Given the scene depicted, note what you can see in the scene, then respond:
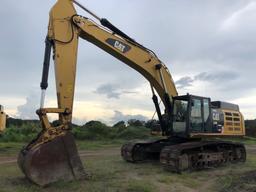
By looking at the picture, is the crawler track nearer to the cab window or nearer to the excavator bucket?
the cab window

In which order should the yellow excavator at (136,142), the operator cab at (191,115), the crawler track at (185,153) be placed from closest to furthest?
the yellow excavator at (136,142), the crawler track at (185,153), the operator cab at (191,115)

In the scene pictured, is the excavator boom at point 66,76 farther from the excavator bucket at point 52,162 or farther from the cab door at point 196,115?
the cab door at point 196,115

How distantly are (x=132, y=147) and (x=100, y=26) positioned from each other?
4.69 m

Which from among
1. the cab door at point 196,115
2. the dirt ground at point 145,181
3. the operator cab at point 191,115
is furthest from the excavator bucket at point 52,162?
the cab door at point 196,115

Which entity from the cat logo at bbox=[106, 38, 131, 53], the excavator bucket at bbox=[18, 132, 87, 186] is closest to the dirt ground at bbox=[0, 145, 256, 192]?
the excavator bucket at bbox=[18, 132, 87, 186]

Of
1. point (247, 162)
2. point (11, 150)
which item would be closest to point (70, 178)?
point (247, 162)

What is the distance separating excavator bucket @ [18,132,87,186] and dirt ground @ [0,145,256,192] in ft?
0.76

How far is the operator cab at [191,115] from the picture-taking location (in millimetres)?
15266

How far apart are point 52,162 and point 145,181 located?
2514 mm

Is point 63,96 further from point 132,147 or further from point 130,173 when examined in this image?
point 132,147

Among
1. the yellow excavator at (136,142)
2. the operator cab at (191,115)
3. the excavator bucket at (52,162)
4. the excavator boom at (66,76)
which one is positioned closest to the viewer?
the excavator bucket at (52,162)

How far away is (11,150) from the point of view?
22.8 meters

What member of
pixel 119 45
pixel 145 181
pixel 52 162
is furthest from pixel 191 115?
pixel 52 162

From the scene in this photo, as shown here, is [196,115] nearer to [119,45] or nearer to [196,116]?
[196,116]
